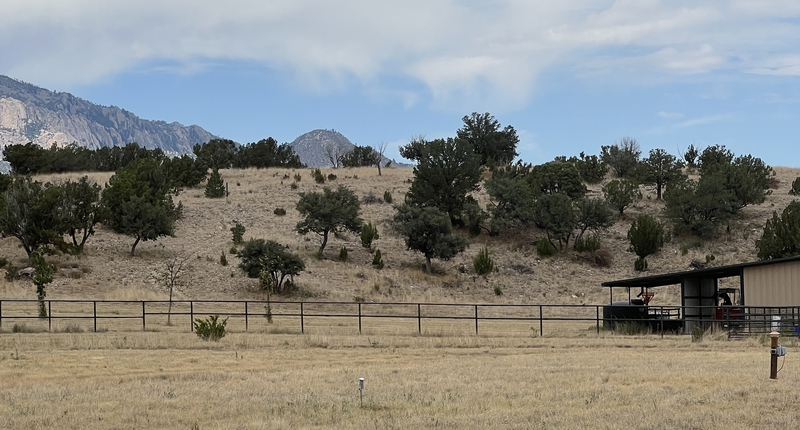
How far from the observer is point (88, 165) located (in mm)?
84375

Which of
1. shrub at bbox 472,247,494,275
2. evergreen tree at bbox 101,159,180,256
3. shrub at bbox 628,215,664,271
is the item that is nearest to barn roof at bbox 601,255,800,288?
shrub at bbox 472,247,494,275

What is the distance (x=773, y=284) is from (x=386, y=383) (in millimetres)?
20994

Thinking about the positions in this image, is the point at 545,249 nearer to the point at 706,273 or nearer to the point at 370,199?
the point at 370,199

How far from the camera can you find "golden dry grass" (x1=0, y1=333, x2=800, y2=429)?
46.9ft

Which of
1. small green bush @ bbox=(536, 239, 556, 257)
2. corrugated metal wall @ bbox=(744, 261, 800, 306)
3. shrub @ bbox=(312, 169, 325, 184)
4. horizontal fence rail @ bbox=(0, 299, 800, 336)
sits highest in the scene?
shrub @ bbox=(312, 169, 325, 184)

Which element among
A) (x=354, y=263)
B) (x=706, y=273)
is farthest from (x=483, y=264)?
(x=706, y=273)

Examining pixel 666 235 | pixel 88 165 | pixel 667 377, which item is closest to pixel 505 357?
pixel 667 377

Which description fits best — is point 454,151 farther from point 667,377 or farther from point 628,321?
point 667,377

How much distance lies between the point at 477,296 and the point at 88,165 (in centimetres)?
4901

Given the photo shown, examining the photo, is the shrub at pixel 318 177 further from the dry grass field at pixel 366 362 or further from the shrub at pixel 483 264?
the shrub at pixel 483 264

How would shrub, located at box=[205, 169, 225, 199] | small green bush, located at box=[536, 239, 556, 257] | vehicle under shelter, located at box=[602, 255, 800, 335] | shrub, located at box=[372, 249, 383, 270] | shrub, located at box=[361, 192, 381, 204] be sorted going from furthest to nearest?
shrub, located at box=[361, 192, 381, 204]
shrub, located at box=[205, 169, 225, 199]
small green bush, located at box=[536, 239, 556, 257]
shrub, located at box=[372, 249, 383, 270]
vehicle under shelter, located at box=[602, 255, 800, 335]

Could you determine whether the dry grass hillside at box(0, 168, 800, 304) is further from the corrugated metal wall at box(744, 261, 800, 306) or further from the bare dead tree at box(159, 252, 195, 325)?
the corrugated metal wall at box(744, 261, 800, 306)

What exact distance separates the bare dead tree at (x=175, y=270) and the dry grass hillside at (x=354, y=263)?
379 millimetres

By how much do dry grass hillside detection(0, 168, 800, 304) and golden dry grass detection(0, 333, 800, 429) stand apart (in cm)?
1817
